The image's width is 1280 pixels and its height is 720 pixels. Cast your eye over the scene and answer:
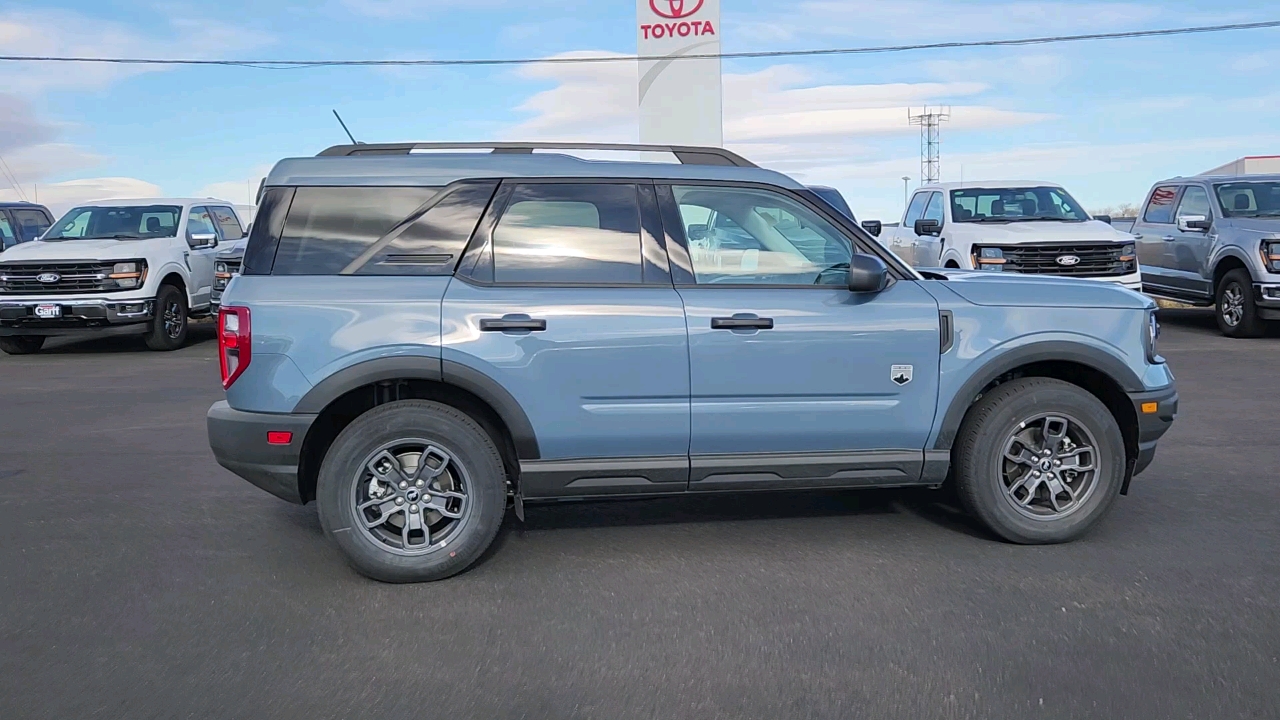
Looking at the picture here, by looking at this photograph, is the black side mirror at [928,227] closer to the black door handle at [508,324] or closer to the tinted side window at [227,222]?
the tinted side window at [227,222]

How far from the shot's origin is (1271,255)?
44.8 ft

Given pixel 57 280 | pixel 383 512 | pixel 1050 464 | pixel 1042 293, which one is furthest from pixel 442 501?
pixel 57 280

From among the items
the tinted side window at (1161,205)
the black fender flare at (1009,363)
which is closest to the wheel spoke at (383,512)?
the black fender flare at (1009,363)

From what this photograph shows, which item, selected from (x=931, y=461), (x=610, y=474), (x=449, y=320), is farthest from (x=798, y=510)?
(x=449, y=320)

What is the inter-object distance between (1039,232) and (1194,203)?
9.68 ft

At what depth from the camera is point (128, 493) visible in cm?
688

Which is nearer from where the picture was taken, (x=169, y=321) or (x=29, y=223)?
(x=169, y=321)

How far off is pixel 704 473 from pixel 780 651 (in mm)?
1139

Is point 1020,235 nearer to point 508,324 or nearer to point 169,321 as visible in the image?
point 508,324

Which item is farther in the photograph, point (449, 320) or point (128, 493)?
point (128, 493)

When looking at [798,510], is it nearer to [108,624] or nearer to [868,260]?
[868,260]

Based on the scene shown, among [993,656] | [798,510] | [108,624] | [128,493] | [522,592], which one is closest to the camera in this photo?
[993,656]

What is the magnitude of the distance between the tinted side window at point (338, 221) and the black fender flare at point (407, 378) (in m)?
0.47

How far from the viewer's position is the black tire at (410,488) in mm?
5043
